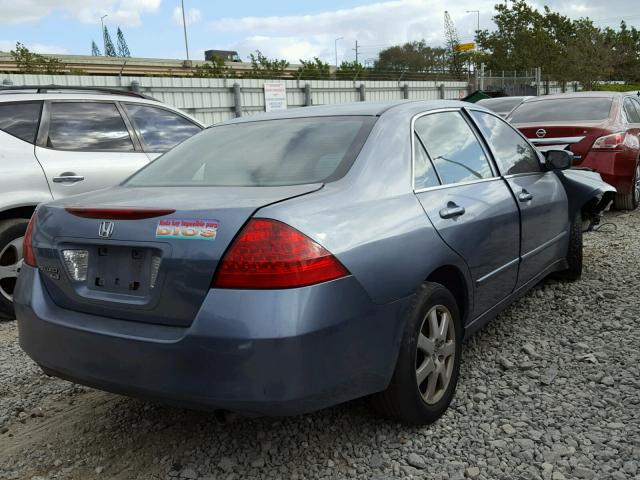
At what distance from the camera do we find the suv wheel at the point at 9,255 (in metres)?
4.35

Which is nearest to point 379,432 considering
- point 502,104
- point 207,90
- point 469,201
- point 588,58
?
point 469,201

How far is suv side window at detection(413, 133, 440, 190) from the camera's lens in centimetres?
282

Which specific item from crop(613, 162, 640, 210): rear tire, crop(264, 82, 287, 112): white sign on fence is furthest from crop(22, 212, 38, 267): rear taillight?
crop(264, 82, 287, 112): white sign on fence

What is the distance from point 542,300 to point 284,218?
2.99 meters

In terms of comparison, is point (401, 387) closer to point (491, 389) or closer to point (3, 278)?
point (491, 389)

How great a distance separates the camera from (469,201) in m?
3.08

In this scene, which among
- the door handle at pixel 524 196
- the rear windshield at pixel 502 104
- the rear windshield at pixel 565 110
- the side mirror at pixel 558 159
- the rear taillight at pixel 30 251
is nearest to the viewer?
the rear taillight at pixel 30 251

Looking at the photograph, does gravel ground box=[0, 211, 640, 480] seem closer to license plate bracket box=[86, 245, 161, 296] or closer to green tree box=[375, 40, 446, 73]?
license plate bracket box=[86, 245, 161, 296]

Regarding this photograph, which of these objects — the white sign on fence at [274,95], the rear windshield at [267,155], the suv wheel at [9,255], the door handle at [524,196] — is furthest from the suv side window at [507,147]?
the white sign on fence at [274,95]

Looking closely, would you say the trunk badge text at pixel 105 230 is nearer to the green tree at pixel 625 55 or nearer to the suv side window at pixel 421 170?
the suv side window at pixel 421 170

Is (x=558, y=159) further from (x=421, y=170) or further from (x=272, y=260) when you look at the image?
(x=272, y=260)

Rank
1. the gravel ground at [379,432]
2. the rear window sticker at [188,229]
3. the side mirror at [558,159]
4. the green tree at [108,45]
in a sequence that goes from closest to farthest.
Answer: the rear window sticker at [188,229]
the gravel ground at [379,432]
the side mirror at [558,159]
the green tree at [108,45]

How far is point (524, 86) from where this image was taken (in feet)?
123

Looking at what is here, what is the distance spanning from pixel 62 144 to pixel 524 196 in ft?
11.4
